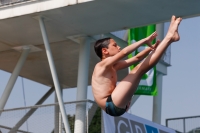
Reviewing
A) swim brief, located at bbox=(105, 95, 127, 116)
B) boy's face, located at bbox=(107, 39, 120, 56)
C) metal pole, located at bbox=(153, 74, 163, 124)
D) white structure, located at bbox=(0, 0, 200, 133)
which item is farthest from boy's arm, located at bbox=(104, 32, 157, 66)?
metal pole, located at bbox=(153, 74, 163, 124)

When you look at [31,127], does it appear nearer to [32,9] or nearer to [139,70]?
[32,9]

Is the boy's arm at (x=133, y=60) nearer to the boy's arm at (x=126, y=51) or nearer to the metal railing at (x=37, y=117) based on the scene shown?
the boy's arm at (x=126, y=51)

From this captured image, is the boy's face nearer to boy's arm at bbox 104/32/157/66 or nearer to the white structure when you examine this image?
boy's arm at bbox 104/32/157/66

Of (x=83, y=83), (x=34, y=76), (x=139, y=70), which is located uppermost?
(x=34, y=76)

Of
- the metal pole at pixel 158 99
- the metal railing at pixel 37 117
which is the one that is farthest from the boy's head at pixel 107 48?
the metal pole at pixel 158 99

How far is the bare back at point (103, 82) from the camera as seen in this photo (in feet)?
27.5

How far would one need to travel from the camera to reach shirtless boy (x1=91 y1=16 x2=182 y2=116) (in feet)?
26.0

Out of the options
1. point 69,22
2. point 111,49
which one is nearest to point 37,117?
point 69,22

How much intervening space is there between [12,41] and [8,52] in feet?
5.41

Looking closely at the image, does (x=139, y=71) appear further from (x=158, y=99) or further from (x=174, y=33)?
(x=158, y=99)

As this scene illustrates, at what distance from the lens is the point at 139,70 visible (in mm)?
8047

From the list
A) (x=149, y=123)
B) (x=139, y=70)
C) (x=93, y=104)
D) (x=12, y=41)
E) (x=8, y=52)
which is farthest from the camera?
(x=8, y=52)

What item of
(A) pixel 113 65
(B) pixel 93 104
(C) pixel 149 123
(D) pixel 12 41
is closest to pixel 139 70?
(A) pixel 113 65

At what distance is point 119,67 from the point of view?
28.1 feet
